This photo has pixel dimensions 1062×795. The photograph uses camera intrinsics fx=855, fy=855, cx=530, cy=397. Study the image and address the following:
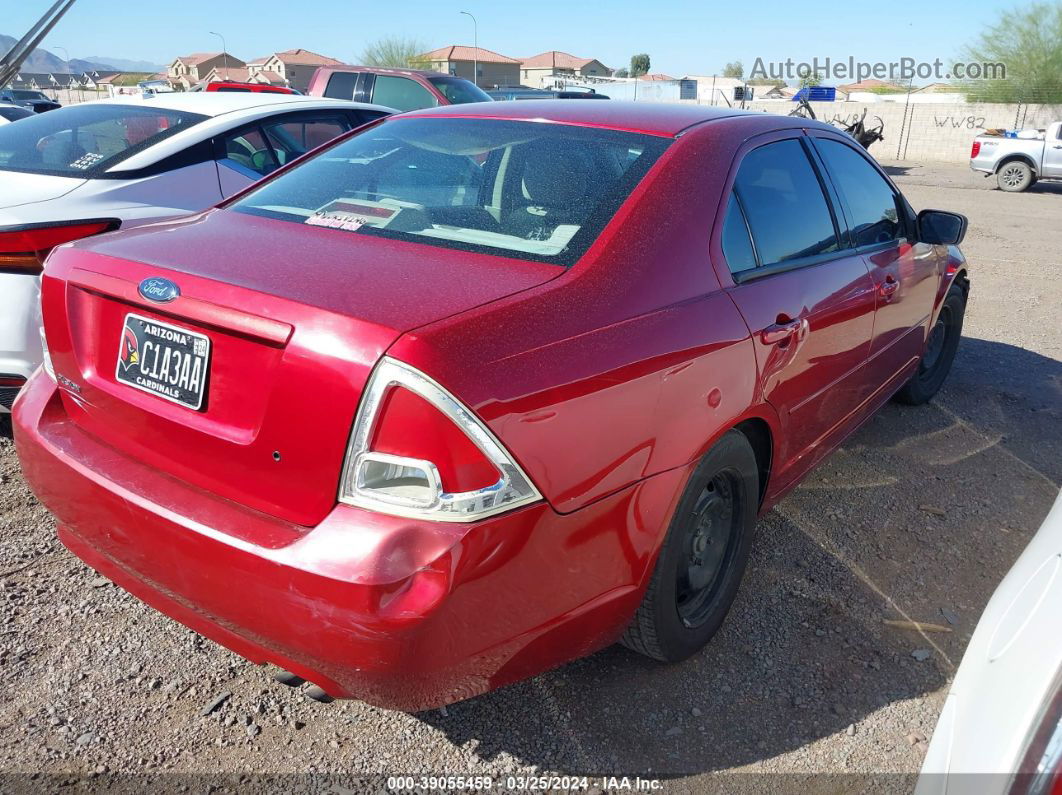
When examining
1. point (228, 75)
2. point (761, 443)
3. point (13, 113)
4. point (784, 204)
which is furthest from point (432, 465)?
point (228, 75)

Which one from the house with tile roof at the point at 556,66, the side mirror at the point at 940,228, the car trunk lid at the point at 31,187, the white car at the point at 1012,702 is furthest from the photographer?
the house with tile roof at the point at 556,66

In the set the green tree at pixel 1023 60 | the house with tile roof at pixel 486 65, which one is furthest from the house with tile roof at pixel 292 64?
the green tree at pixel 1023 60

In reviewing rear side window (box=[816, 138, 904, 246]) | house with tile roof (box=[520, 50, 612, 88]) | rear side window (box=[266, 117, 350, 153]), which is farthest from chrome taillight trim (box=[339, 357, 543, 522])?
house with tile roof (box=[520, 50, 612, 88])

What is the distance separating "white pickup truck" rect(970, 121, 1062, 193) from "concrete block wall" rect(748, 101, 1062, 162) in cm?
1107

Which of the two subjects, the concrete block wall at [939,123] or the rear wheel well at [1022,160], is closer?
the rear wheel well at [1022,160]

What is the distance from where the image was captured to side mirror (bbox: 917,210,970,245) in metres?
3.92

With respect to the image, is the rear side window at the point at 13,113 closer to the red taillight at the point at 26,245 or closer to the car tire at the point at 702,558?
the red taillight at the point at 26,245

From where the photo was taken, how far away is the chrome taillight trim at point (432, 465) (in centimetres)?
165

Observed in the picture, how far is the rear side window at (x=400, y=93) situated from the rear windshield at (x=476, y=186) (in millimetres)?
7995

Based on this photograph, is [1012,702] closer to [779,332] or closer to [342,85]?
[779,332]

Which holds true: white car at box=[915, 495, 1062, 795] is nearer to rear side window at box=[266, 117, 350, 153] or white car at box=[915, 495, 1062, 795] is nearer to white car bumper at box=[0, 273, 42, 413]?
white car bumper at box=[0, 273, 42, 413]

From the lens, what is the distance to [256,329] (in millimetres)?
1790

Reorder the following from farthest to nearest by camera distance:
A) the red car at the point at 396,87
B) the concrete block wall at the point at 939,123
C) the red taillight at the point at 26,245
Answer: the concrete block wall at the point at 939,123 < the red car at the point at 396,87 < the red taillight at the point at 26,245

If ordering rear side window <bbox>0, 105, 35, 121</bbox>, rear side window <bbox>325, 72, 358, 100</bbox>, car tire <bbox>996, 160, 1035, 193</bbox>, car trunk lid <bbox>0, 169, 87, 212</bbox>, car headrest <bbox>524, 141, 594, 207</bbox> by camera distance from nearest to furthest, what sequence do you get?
car headrest <bbox>524, 141, 594, 207</bbox>
car trunk lid <bbox>0, 169, 87, 212</bbox>
rear side window <bbox>0, 105, 35, 121</bbox>
rear side window <bbox>325, 72, 358, 100</bbox>
car tire <bbox>996, 160, 1035, 193</bbox>
